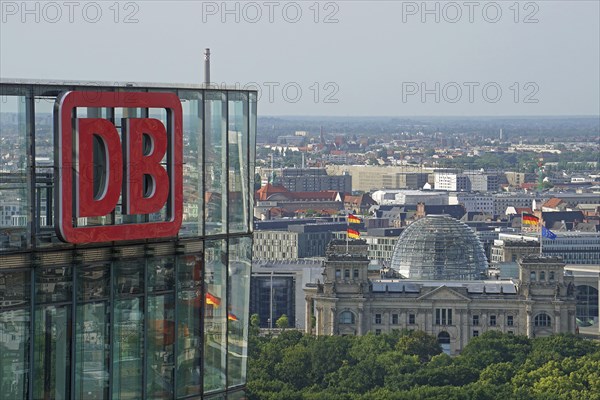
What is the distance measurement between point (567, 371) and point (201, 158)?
257 ft

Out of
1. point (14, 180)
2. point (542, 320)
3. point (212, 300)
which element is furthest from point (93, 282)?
point (542, 320)

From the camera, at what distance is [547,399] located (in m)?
94.2

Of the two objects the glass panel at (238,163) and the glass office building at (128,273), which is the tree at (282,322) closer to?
the glass office building at (128,273)

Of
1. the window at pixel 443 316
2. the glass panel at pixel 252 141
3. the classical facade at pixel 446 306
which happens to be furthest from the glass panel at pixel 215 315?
the window at pixel 443 316

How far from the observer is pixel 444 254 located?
141875 mm

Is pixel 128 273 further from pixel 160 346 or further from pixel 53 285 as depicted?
pixel 53 285

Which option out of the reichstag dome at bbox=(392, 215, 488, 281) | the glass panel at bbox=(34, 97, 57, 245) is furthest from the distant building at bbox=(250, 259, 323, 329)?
the glass panel at bbox=(34, 97, 57, 245)

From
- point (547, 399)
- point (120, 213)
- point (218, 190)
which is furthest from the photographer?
point (547, 399)

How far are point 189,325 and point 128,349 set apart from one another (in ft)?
4.71

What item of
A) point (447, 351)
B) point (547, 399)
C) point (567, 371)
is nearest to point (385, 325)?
point (447, 351)

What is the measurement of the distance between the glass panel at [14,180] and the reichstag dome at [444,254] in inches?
4515

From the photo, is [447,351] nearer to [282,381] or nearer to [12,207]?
[282,381]

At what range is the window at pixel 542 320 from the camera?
134125 mm

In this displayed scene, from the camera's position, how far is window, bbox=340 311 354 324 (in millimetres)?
134750
